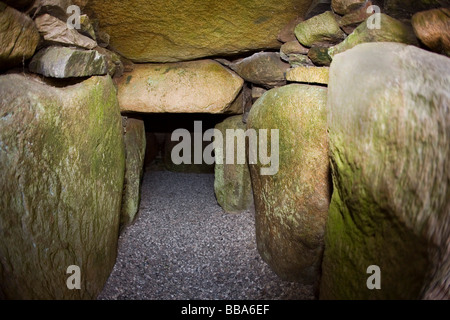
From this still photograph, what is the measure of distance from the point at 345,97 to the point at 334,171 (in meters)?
0.45

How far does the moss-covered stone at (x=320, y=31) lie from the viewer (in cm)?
254

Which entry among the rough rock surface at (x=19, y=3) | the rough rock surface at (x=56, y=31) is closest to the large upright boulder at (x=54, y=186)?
the rough rock surface at (x=56, y=31)

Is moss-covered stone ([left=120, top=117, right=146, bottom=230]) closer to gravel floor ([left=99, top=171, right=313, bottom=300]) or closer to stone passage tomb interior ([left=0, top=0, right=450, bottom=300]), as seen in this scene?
stone passage tomb interior ([left=0, top=0, right=450, bottom=300])

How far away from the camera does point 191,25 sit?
2.98m

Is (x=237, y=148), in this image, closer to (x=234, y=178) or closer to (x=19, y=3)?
(x=234, y=178)

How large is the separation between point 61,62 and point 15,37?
0.31 metres

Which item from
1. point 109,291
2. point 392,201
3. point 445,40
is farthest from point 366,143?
point 109,291

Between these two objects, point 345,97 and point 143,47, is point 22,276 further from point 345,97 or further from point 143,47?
point 143,47

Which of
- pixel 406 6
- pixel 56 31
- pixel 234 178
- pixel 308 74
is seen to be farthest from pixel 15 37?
pixel 234 178

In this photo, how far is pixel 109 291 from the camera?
→ 2660 mm

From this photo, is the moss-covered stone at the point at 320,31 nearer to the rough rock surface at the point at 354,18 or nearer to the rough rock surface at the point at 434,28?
the rough rock surface at the point at 354,18

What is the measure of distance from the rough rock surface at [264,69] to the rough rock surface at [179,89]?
173 millimetres

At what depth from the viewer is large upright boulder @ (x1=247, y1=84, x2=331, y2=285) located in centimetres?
249

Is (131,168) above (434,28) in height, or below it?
below
